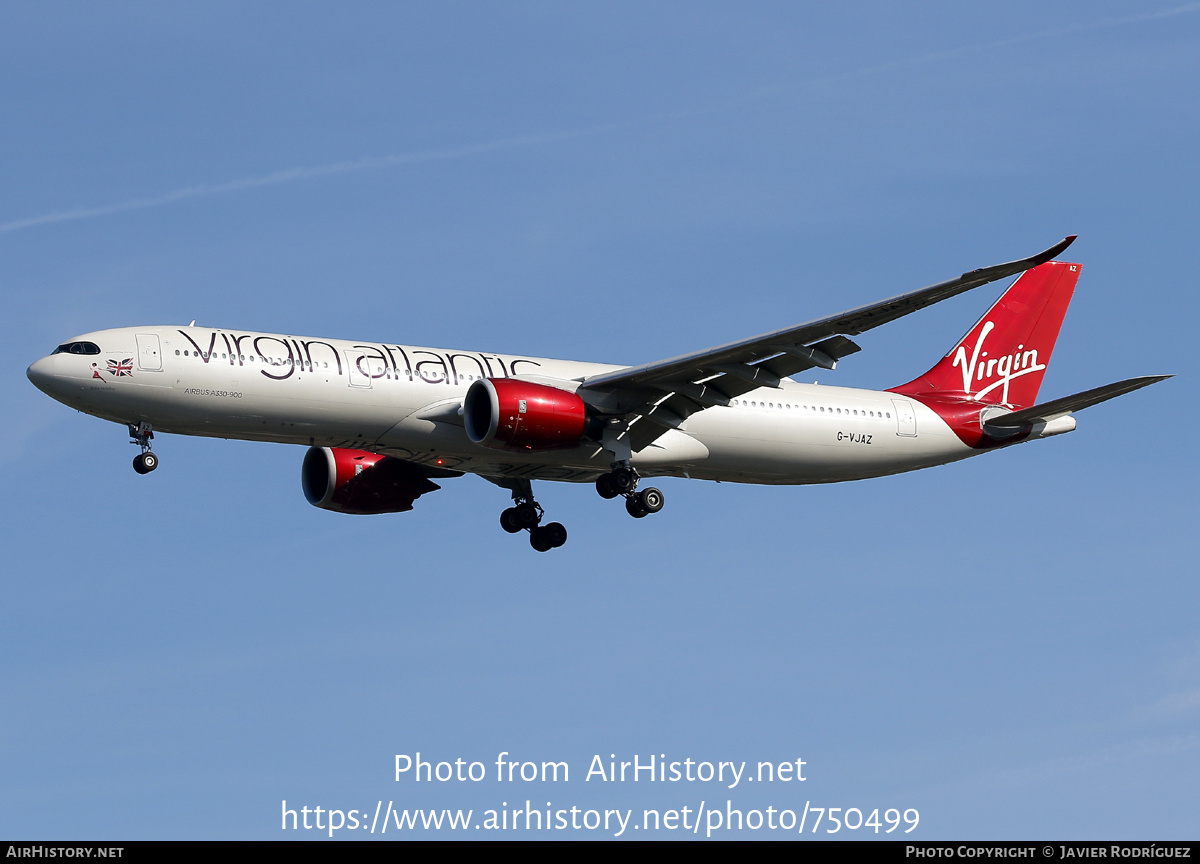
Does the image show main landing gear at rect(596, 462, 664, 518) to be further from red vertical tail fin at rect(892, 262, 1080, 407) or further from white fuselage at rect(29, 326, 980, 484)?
red vertical tail fin at rect(892, 262, 1080, 407)

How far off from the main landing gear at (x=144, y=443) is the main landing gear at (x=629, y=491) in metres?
12.0

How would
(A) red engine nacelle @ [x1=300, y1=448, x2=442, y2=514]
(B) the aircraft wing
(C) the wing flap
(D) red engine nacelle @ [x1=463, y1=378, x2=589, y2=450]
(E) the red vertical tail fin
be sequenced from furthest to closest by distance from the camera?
1. (E) the red vertical tail fin
2. (A) red engine nacelle @ [x1=300, y1=448, x2=442, y2=514]
3. (D) red engine nacelle @ [x1=463, y1=378, x2=589, y2=450]
4. (B) the aircraft wing
5. (C) the wing flap

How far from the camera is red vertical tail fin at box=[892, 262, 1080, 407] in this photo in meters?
48.8

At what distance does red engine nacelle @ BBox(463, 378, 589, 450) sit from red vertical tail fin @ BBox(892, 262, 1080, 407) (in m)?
13.4

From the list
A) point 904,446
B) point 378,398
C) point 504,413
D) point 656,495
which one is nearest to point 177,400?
point 378,398

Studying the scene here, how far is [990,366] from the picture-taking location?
49531mm

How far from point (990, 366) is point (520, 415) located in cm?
1833

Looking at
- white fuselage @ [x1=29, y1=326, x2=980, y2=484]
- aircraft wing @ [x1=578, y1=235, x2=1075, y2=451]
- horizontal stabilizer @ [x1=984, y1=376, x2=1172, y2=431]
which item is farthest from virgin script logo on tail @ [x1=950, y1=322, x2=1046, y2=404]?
aircraft wing @ [x1=578, y1=235, x2=1075, y2=451]

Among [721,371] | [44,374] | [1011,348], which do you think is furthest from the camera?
[1011,348]

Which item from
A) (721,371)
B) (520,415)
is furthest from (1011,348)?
(520,415)

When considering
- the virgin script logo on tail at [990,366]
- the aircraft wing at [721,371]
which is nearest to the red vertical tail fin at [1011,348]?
the virgin script logo on tail at [990,366]

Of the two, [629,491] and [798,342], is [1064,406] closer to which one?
[798,342]
